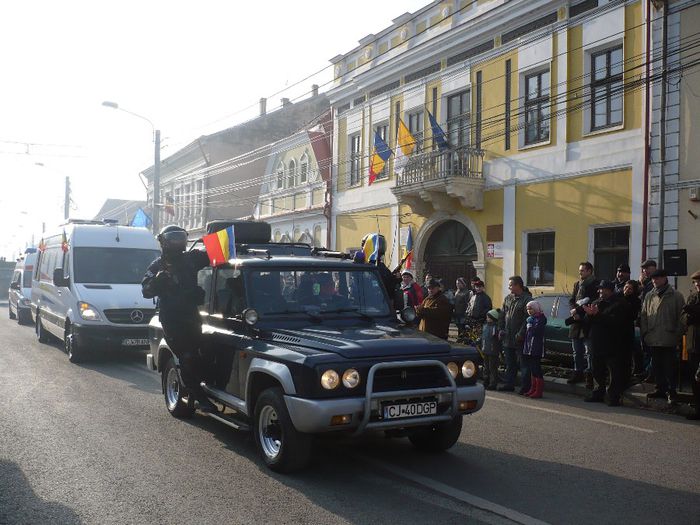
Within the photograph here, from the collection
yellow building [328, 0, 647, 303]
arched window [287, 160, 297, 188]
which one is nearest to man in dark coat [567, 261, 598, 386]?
yellow building [328, 0, 647, 303]

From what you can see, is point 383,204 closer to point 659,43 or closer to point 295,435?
point 659,43

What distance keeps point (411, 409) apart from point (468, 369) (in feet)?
2.34

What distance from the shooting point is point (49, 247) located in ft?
53.9

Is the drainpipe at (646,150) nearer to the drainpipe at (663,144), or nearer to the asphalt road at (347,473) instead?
the drainpipe at (663,144)

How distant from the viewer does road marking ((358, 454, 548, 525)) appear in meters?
4.86

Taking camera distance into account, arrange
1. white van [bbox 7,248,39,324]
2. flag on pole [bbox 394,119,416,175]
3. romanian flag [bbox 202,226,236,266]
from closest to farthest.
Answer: romanian flag [bbox 202,226,236,266]
flag on pole [bbox 394,119,416,175]
white van [bbox 7,248,39,324]

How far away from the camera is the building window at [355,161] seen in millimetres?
25781

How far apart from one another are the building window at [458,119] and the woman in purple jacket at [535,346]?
1067 cm

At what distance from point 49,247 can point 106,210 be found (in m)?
72.4

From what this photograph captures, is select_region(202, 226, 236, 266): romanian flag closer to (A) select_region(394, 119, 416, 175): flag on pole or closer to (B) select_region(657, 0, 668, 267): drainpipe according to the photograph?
(B) select_region(657, 0, 668, 267): drainpipe

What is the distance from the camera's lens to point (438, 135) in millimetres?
19562

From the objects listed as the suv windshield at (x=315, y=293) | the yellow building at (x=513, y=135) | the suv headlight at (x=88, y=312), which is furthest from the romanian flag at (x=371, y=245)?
the yellow building at (x=513, y=135)

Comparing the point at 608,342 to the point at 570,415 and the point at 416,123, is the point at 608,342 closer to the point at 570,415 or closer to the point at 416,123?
the point at 570,415

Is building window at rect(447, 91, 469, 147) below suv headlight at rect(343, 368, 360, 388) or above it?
above
